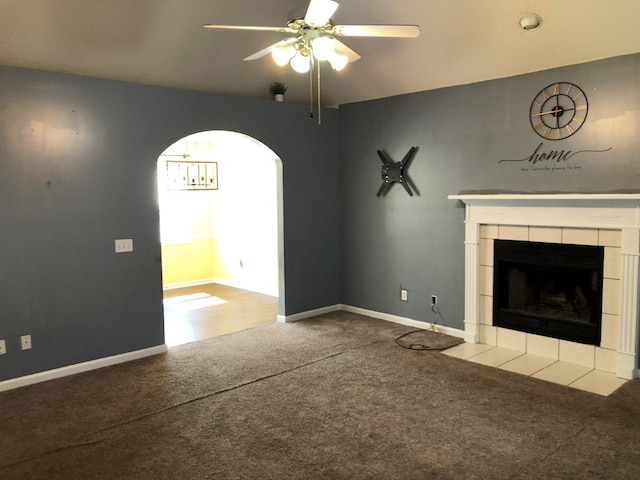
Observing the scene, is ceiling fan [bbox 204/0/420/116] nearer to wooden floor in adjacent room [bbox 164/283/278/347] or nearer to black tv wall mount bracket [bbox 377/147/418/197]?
black tv wall mount bracket [bbox 377/147/418/197]

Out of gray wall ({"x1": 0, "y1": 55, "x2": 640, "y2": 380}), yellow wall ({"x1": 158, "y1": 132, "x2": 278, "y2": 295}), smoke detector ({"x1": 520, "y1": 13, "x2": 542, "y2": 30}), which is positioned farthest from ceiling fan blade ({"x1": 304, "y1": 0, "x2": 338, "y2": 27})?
yellow wall ({"x1": 158, "y1": 132, "x2": 278, "y2": 295})

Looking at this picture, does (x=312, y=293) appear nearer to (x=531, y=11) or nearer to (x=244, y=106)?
(x=244, y=106)

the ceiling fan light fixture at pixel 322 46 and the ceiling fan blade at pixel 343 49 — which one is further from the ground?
the ceiling fan blade at pixel 343 49

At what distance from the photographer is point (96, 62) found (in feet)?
13.8

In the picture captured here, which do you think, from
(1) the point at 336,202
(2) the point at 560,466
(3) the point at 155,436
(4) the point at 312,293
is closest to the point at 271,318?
(4) the point at 312,293

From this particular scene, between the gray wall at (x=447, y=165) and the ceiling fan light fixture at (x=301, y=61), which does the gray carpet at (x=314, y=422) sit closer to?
the gray wall at (x=447, y=165)

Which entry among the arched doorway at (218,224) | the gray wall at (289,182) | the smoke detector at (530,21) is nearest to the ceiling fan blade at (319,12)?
the smoke detector at (530,21)

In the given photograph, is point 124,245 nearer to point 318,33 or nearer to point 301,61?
point 301,61

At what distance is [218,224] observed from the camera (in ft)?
27.5

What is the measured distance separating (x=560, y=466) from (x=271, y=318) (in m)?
3.77

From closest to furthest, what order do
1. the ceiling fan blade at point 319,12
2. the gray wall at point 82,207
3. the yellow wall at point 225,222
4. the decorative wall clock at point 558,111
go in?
the ceiling fan blade at point 319,12 < the gray wall at point 82,207 < the decorative wall clock at point 558,111 < the yellow wall at point 225,222

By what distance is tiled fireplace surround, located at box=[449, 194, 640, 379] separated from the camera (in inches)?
155

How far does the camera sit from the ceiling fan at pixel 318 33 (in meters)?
2.83

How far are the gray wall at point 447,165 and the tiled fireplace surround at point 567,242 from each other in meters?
0.16
